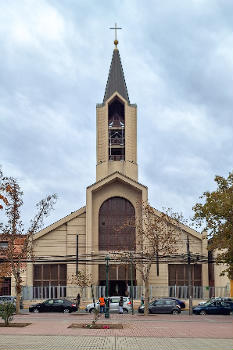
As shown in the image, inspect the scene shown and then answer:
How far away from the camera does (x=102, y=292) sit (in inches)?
1880

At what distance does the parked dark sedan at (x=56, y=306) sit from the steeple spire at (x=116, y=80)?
928 inches

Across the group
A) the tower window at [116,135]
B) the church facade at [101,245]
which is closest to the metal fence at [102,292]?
the church facade at [101,245]

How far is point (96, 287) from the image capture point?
156 ft

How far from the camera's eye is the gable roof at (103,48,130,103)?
183 ft

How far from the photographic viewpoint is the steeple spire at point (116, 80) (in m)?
55.8

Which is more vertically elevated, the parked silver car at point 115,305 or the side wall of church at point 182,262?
the side wall of church at point 182,262

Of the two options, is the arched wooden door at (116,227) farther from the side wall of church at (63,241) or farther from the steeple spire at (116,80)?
the steeple spire at (116,80)

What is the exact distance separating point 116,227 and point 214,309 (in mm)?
14625

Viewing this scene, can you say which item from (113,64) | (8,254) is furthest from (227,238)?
(113,64)

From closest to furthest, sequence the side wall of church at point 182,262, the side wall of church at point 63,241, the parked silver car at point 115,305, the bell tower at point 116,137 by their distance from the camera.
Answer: the parked silver car at point 115,305
the side wall of church at point 182,262
the side wall of church at point 63,241
the bell tower at point 116,137

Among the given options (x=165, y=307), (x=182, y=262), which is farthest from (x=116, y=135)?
(x=165, y=307)

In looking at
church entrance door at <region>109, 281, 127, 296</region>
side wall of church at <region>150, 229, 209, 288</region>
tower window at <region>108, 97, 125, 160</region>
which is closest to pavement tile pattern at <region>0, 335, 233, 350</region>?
side wall of church at <region>150, 229, 209, 288</region>

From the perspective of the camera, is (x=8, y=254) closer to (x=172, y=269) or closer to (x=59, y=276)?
(x=59, y=276)

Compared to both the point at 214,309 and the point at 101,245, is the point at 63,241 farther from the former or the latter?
the point at 214,309
